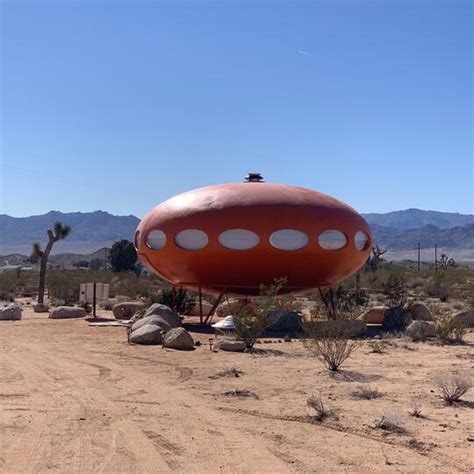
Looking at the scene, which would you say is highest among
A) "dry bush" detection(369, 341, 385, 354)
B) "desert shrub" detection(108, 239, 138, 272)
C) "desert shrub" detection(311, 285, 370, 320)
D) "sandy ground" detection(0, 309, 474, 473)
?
"desert shrub" detection(108, 239, 138, 272)

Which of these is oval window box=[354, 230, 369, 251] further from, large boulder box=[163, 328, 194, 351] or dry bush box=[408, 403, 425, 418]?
dry bush box=[408, 403, 425, 418]

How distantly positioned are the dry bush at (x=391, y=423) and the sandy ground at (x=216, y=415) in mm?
100

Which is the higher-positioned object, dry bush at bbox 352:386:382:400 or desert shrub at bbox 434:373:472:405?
desert shrub at bbox 434:373:472:405

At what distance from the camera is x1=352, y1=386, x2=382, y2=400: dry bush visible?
35.2 ft

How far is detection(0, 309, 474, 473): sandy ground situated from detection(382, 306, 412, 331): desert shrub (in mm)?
7136

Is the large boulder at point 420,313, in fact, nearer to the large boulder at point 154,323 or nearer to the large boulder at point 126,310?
the large boulder at point 154,323

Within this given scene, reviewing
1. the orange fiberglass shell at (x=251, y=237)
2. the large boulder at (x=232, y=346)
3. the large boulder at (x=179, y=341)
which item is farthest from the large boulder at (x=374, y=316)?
the large boulder at (x=179, y=341)

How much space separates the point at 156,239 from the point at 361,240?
21.0 ft

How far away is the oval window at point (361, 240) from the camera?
23.0 m

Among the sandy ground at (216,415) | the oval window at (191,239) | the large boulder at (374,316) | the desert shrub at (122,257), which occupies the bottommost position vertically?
the sandy ground at (216,415)

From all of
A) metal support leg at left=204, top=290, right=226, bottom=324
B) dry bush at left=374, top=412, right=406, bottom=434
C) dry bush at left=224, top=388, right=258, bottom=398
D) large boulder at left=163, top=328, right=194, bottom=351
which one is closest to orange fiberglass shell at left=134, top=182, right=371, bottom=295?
metal support leg at left=204, top=290, right=226, bottom=324

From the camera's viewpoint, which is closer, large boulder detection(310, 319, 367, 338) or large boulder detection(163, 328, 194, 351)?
large boulder detection(310, 319, 367, 338)

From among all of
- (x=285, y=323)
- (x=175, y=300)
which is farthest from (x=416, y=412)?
(x=175, y=300)

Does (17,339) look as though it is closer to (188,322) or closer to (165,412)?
(188,322)
